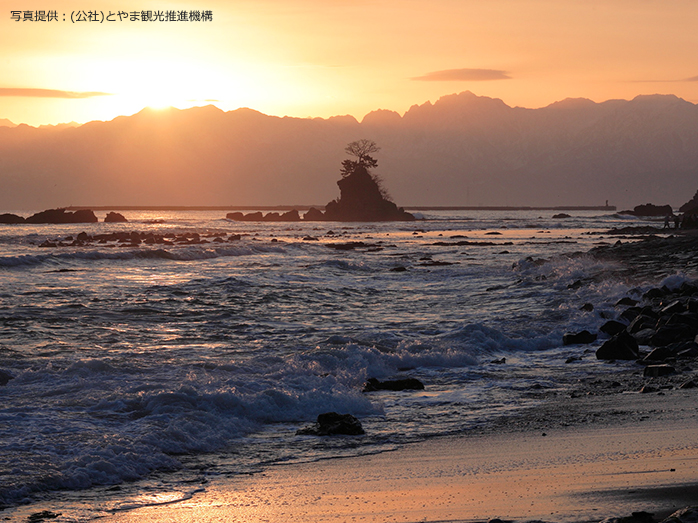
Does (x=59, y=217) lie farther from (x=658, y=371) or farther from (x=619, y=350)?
(x=658, y=371)

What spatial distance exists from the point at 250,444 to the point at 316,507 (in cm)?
254

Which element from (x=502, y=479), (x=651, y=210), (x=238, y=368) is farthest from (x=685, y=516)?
(x=651, y=210)

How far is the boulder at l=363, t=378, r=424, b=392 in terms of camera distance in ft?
35.1

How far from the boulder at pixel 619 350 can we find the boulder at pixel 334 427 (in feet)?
21.9

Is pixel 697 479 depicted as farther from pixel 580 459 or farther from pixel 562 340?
pixel 562 340

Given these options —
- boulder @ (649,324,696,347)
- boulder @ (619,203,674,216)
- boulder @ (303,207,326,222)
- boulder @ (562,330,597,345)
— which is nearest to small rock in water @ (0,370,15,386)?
boulder @ (562,330,597,345)

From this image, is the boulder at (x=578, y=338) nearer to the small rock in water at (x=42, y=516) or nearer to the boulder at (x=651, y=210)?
the small rock in water at (x=42, y=516)

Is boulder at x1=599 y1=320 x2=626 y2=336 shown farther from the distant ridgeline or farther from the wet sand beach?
the distant ridgeline

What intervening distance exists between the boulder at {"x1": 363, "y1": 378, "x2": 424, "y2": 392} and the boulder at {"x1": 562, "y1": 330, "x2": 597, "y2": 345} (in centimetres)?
570

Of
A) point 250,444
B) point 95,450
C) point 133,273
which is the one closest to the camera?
point 95,450

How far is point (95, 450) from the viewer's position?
22.7ft

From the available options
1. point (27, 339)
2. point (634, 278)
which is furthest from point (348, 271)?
point (27, 339)

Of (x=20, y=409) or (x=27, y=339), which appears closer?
(x=20, y=409)

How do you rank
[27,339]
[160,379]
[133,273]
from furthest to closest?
[133,273] → [27,339] → [160,379]
